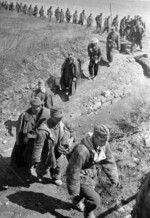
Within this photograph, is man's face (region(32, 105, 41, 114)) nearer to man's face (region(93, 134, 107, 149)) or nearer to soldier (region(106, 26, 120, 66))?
man's face (region(93, 134, 107, 149))

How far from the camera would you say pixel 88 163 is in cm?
404

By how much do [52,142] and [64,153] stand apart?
33 cm

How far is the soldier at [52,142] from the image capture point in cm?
482

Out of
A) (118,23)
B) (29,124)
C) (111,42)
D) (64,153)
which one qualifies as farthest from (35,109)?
(118,23)

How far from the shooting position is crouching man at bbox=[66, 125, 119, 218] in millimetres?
3839

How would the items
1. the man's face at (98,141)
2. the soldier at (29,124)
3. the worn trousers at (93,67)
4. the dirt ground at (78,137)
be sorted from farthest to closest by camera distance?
1. the worn trousers at (93,67)
2. the soldier at (29,124)
3. the dirt ground at (78,137)
4. the man's face at (98,141)

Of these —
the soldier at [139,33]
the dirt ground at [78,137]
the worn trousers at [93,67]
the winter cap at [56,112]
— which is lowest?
the dirt ground at [78,137]

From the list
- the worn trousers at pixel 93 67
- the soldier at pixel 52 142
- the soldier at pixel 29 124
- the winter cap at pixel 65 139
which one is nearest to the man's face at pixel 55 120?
the soldier at pixel 52 142

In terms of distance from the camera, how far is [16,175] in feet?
19.1

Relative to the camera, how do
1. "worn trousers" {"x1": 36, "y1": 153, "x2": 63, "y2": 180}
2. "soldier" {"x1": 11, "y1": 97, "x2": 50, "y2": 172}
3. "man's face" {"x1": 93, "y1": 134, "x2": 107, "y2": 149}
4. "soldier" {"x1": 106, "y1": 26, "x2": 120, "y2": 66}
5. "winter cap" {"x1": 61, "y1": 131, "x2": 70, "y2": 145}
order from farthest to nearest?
"soldier" {"x1": 106, "y1": 26, "x2": 120, "y2": 66} < "soldier" {"x1": 11, "y1": 97, "x2": 50, "y2": 172} < "worn trousers" {"x1": 36, "y1": 153, "x2": 63, "y2": 180} < "winter cap" {"x1": 61, "y1": 131, "x2": 70, "y2": 145} < "man's face" {"x1": 93, "y1": 134, "x2": 107, "y2": 149}

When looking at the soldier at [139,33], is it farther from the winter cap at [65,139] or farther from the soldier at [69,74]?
the winter cap at [65,139]

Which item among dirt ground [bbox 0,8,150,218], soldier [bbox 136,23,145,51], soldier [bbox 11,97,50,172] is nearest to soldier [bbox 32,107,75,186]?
soldier [bbox 11,97,50,172]

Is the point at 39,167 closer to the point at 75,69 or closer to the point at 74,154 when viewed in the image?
the point at 74,154

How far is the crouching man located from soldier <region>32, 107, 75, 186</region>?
2.89 ft
